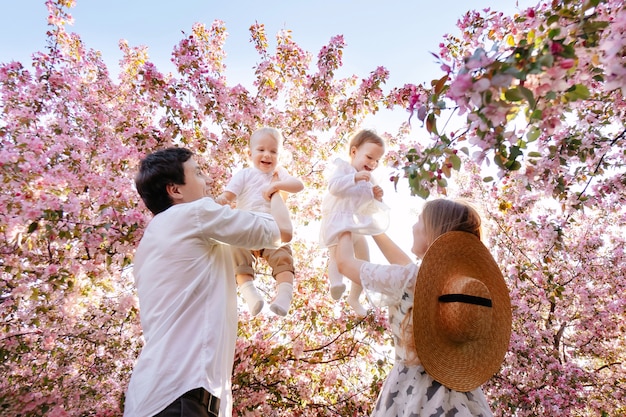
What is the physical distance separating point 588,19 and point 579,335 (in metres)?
8.28

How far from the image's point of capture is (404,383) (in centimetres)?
217

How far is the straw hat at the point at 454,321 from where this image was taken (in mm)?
2092

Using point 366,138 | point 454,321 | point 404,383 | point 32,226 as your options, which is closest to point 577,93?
point 454,321

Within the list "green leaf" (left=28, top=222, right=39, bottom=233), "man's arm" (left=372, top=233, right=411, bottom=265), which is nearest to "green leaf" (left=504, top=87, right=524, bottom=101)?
"man's arm" (left=372, top=233, right=411, bottom=265)

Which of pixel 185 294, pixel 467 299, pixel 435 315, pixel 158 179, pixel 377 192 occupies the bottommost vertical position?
pixel 185 294

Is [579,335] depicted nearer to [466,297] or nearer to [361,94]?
[361,94]

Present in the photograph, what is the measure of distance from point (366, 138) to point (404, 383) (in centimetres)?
235

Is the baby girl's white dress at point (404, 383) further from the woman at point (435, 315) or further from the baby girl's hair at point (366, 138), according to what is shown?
the baby girl's hair at point (366, 138)

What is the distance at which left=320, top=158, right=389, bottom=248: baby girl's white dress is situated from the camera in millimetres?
3514

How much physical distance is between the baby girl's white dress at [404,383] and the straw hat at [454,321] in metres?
0.07

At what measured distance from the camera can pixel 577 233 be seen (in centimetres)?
890

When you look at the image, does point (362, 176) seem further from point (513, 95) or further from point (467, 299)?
point (513, 95)

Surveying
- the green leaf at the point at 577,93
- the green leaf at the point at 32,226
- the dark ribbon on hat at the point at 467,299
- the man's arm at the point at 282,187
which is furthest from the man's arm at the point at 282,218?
the green leaf at the point at 32,226

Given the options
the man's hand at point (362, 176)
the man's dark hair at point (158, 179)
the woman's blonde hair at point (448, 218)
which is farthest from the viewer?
the man's hand at point (362, 176)
